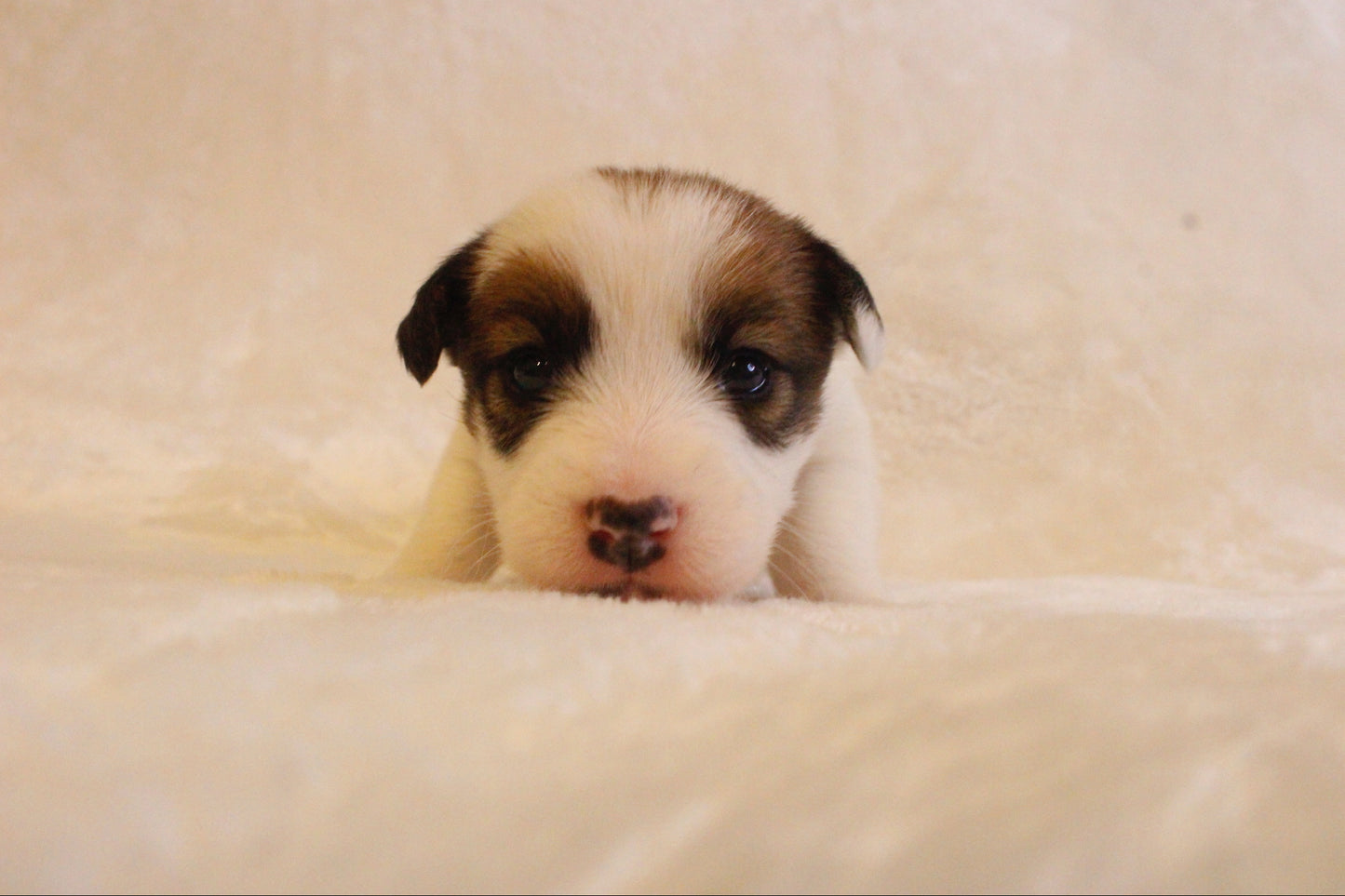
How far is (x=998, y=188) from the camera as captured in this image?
2891 millimetres

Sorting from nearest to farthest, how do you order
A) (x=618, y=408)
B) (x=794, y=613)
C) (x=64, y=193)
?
(x=794, y=613)
(x=618, y=408)
(x=64, y=193)

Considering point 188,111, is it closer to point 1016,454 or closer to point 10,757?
point 1016,454

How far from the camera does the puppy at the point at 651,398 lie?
1.19 m

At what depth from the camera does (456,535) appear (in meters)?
1.64

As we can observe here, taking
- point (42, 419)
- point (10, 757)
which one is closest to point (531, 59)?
point (42, 419)

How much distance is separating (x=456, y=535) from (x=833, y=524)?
584 millimetres

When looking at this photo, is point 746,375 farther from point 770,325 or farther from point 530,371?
point 530,371

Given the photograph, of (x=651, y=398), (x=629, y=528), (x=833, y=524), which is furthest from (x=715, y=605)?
(x=833, y=524)

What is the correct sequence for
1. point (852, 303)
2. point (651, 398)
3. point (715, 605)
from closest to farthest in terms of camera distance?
point (715, 605)
point (651, 398)
point (852, 303)

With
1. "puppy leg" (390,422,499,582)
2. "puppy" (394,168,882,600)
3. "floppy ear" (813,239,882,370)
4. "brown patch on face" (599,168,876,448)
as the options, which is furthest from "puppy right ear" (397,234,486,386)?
"floppy ear" (813,239,882,370)

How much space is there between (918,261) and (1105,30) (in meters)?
0.88

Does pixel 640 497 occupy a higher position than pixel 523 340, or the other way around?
pixel 523 340

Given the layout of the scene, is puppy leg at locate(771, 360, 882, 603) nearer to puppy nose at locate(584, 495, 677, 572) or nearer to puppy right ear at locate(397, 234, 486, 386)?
puppy nose at locate(584, 495, 677, 572)

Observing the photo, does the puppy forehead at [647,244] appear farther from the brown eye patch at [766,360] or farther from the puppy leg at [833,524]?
the puppy leg at [833,524]
